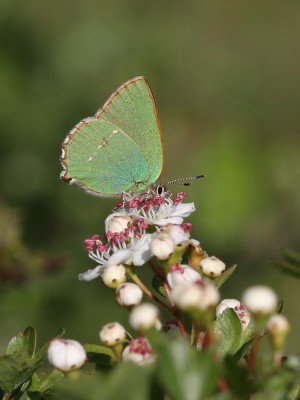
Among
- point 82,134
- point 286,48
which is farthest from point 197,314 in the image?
point 286,48

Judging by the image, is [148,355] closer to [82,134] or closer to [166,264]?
[166,264]

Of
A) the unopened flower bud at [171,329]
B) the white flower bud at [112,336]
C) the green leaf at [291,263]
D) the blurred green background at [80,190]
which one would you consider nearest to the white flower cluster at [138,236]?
the unopened flower bud at [171,329]

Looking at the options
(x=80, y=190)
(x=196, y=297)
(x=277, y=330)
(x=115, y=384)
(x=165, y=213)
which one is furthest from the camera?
(x=80, y=190)

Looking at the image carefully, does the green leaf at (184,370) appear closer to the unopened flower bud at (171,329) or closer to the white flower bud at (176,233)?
the unopened flower bud at (171,329)

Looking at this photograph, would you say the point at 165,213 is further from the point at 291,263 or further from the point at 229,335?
the point at 291,263

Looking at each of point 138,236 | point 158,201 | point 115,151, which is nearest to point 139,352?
point 138,236

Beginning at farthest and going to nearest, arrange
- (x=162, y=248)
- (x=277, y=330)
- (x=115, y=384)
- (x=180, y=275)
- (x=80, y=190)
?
1. (x=80, y=190)
2. (x=162, y=248)
3. (x=180, y=275)
4. (x=277, y=330)
5. (x=115, y=384)
